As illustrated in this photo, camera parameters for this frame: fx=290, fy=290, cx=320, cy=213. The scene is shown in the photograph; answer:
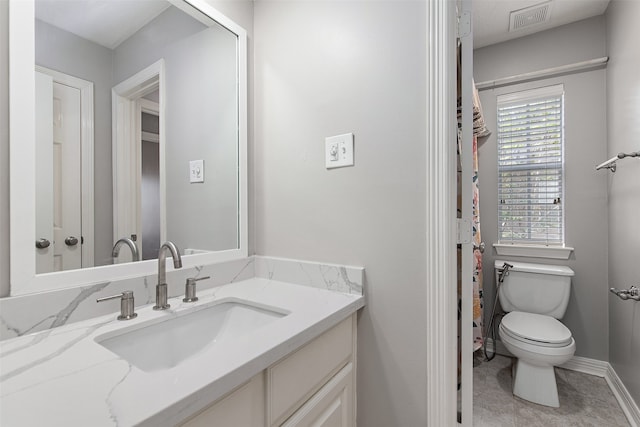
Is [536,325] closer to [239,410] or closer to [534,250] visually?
[534,250]

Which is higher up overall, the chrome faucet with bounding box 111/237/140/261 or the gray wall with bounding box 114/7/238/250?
the gray wall with bounding box 114/7/238/250

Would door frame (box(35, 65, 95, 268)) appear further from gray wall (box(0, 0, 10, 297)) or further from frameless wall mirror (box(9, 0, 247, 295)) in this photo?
gray wall (box(0, 0, 10, 297))

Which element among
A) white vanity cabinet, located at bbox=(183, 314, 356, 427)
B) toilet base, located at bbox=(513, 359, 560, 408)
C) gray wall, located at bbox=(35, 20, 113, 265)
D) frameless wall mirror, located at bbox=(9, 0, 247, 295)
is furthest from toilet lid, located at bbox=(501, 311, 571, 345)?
gray wall, located at bbox=(35, 20, 113, 265)

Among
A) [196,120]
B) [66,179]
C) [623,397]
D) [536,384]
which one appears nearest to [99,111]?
[66,179]

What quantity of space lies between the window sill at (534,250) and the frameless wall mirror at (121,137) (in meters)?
2.03

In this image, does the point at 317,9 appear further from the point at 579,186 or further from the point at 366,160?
the point at 579,186

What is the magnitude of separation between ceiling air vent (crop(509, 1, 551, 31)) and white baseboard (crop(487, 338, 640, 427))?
2396mm

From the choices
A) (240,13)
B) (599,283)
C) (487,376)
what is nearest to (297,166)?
(240,13)

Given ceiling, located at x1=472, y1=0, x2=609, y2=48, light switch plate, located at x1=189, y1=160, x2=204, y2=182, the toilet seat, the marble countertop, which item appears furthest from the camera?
ceiling, located at x1=472, y1=0, x2=609, y2=48

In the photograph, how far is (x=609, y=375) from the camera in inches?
76.2

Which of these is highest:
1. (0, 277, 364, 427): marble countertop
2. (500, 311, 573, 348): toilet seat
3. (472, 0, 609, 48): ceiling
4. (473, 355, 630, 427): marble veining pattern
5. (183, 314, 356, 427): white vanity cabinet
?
(472, 0, 609, 48): ceiling

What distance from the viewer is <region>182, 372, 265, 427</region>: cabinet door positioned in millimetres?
554

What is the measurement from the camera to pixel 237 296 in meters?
1.09

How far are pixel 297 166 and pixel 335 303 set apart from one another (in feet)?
1.95
